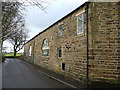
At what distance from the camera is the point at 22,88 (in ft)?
22.8

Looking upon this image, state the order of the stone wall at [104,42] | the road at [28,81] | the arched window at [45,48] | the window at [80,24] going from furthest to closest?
the arched window at [45,48]
the window at [80,24]
the road at [28,81]
the stone wall at [104,42]

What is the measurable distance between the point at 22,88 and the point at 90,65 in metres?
3.92

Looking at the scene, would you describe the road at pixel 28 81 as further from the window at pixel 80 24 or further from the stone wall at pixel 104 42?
the window at pixel 80 24

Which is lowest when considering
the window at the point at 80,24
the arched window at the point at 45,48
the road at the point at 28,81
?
the road at the point at 28,81

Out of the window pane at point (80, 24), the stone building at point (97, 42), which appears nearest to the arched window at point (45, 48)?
the stone building at point (97, 42)

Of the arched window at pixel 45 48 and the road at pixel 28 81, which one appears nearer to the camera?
the road at pixel 28 81

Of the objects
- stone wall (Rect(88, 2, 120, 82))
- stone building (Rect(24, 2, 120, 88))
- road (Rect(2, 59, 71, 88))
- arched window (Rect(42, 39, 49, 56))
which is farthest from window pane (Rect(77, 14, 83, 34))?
arched window (Rect(42, 39, 49, 56))

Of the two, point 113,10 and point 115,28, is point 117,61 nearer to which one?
point 115,28

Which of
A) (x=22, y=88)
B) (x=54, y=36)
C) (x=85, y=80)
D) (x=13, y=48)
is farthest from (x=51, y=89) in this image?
(x=13, y=48)

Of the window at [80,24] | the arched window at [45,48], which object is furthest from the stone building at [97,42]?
the arched window at [45,48]

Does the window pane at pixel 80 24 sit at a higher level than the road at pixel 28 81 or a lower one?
higher

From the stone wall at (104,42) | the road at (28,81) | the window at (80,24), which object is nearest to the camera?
the stone wall at (104,42)

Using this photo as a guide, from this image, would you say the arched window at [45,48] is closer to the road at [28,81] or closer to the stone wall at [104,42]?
the road at [28,81]

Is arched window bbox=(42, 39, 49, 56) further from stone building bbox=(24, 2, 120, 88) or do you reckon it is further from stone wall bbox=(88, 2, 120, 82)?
stone wall bbox=(88, 2, 120, 82)
